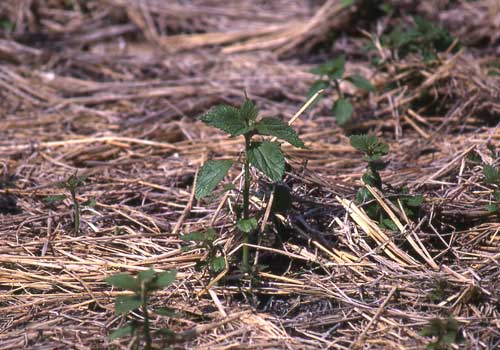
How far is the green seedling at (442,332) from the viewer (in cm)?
176

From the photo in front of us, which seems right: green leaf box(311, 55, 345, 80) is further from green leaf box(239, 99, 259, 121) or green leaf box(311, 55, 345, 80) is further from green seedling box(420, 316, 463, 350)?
green seedling box(420, 316, 463, 350)

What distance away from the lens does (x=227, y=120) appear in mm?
2031

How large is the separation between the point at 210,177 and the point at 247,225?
21 cm

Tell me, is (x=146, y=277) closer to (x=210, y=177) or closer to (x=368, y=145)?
(x=210, y=177)

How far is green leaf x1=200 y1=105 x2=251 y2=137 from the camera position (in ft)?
6.54

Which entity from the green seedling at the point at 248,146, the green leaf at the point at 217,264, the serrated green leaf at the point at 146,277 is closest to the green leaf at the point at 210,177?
the green seedling at the point at 248,146

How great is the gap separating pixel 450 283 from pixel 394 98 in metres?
1.49

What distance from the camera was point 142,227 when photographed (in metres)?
2.46

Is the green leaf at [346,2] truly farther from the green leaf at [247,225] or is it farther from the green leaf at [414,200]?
the green leaf at [247,225]

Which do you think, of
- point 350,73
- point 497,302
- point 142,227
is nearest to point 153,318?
point 142,227

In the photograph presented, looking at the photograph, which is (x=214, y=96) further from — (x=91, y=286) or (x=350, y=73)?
(x=91, y=286)

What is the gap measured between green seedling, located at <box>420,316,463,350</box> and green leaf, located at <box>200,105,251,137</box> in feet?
2.71

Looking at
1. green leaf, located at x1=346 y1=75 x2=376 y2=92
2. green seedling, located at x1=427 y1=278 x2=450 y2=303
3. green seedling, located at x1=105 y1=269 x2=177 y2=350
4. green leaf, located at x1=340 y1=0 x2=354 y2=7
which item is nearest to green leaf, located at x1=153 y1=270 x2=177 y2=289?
green seedling, located at x1=105 y1=269 x2=177 y2=350

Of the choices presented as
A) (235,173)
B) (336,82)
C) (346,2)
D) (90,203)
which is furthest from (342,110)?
(90,203)
